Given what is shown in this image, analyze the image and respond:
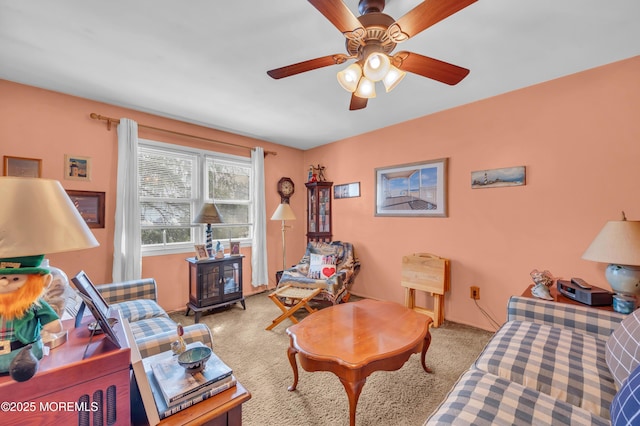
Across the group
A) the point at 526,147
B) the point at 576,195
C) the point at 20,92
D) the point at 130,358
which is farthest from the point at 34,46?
the point at 576,195

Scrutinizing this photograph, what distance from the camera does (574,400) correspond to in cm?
109

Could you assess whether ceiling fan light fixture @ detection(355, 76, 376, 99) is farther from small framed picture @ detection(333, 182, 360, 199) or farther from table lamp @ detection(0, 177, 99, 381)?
small framed picture @ detection(333, 182, 360, 199)

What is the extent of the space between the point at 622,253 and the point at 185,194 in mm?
4117

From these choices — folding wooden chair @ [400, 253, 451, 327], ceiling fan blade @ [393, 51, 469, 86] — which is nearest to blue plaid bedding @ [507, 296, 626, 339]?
folding wooden chair @ [400, 253, 451, 327]

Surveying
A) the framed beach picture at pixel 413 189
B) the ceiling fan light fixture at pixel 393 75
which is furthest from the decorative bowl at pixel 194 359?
the framed beach picture at pixel 413 189

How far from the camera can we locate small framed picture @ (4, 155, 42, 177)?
230cm

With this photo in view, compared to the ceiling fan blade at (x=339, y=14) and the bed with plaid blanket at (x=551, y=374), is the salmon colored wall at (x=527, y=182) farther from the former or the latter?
the ceiling fan blade at (x=339, y=14)

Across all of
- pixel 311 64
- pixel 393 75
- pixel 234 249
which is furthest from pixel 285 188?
pixel 393 75

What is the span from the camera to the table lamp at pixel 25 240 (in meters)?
0.76

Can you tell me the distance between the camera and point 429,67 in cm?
145

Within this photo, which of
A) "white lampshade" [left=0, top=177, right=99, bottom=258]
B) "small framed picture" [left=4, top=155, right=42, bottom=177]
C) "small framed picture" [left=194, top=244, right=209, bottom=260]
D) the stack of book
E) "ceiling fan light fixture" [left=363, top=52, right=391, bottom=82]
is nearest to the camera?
"white lampshade" [left=0, top=177, right=99, bottom=258]

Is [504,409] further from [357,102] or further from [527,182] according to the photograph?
[527,182]

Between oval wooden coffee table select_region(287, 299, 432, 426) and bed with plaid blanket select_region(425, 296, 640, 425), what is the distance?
0.39 m

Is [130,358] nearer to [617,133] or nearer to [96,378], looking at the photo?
[96,378]
